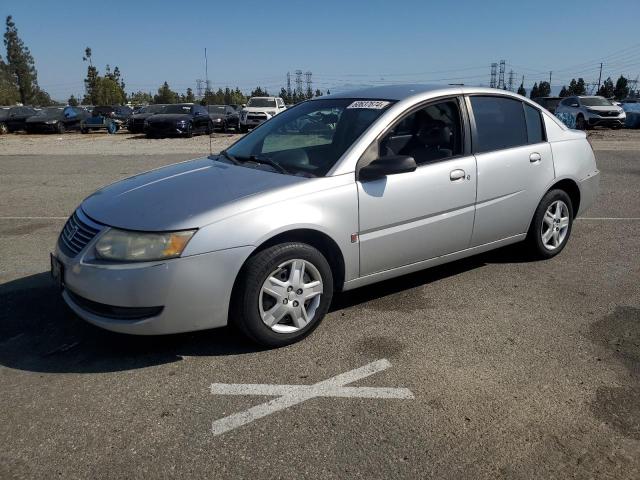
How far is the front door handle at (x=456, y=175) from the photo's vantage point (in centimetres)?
417

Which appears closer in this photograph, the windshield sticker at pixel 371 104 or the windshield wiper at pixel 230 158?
the windshield sticker at pixel 371 104

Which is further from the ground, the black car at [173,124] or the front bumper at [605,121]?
the black car at [173,124]

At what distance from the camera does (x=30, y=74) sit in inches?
3435

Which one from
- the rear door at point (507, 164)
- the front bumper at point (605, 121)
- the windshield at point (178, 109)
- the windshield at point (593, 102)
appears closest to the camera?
the rear door at point (507, 164)

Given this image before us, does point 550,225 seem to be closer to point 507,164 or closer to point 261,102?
point 507,164

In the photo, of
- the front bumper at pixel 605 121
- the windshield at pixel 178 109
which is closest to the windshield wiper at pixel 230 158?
the windshield at pixel 178 109

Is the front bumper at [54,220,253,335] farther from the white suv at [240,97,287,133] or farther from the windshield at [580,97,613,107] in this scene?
the windshield at [580,97,613,107]

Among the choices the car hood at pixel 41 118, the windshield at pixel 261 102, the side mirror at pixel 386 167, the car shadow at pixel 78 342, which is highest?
the windshield at pixel 261 102

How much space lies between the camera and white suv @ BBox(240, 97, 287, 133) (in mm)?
25328

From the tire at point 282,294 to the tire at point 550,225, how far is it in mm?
2316

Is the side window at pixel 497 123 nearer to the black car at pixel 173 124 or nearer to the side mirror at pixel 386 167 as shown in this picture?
the side mirror at pixel 386 167

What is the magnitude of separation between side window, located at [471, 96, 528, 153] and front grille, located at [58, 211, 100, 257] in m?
2.88

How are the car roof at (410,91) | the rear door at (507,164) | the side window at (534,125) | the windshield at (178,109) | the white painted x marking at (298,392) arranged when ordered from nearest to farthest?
the white painted x marking at (298,392) → the car roof at (410,91) → the rear door at (507,164) → the side window at (534,125) → the windshield at (178,109)

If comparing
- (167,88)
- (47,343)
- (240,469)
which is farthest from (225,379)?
(167,88)
